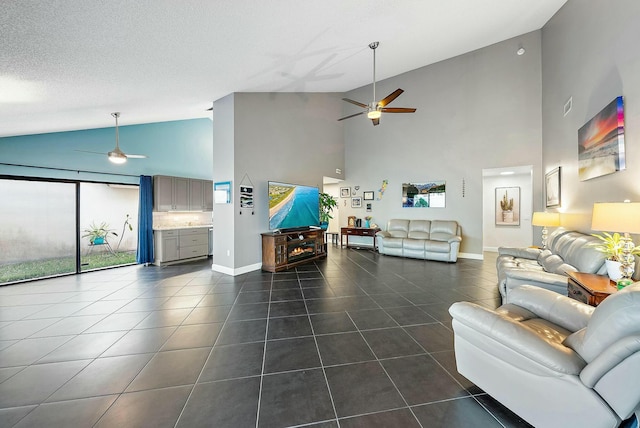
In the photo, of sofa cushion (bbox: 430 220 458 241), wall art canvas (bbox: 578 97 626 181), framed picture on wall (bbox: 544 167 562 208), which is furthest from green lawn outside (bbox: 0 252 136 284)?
framed picture on wall (bbox: 544 167 562 208)

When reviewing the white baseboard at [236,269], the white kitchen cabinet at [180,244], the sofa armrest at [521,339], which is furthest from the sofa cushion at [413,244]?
the white kitchen cabinet at [180,244]

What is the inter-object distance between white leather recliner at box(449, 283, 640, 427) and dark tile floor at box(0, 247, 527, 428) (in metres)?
0.27

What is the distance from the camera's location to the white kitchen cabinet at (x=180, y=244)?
5.68 metres

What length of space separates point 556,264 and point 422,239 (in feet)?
10.3

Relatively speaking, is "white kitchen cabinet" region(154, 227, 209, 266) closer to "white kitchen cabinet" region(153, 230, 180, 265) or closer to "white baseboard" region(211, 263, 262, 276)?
"white kitchen cabinet" region(153, 230, 180, 265)

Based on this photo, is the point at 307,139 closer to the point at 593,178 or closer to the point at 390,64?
the point at 390,64

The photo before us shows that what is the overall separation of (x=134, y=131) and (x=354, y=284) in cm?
598

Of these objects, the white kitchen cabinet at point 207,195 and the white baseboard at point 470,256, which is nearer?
the white baseboard at point 470,256

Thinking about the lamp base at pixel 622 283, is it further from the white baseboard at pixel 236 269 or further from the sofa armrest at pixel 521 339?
the white baseboard at pixel 236 269

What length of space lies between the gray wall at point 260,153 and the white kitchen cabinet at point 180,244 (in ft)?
5.12

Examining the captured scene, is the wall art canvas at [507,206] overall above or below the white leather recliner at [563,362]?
above

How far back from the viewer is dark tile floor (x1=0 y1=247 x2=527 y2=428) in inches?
59.6

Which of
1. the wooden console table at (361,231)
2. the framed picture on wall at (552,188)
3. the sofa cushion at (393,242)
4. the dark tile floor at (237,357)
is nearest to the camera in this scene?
the dark tile floor at (237,357)

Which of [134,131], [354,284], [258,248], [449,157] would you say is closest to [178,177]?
[134,131]
